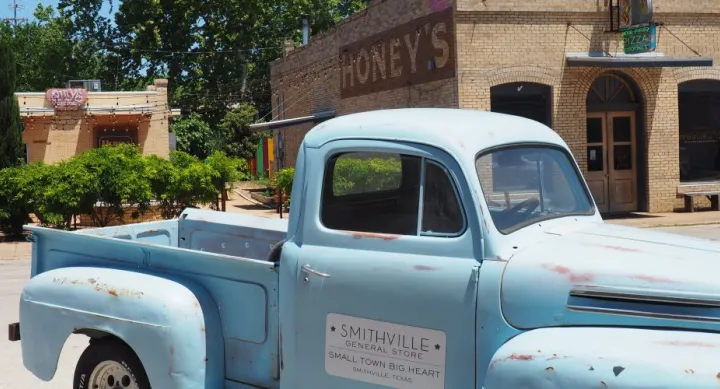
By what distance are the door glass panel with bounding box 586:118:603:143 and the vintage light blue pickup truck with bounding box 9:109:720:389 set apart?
17.1 metres

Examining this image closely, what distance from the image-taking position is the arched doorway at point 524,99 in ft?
66.2

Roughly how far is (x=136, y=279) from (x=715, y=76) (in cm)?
2005

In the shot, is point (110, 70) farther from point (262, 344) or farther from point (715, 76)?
point (262, 344)

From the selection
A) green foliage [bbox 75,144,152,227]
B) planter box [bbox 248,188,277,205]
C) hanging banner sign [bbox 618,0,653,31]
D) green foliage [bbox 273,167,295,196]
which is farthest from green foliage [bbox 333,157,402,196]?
planter box [bbox 248,188,277,205]

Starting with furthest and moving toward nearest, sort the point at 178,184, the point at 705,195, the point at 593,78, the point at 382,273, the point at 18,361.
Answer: the point at 705,195 → the point at 593,78 → the point at 178,184 → the point at 18,361 → the point at 382,273

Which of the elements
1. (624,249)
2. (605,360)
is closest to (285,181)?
(624,249)

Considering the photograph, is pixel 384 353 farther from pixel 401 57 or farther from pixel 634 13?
pixel 401 57

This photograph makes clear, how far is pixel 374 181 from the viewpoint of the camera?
169 inches

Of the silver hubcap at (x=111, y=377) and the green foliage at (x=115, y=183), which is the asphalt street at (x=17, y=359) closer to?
the silver hubcap at (x=111, y=377)

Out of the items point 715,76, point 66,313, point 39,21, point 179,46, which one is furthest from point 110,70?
point 66,313

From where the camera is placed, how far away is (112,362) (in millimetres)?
4605

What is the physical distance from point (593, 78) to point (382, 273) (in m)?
17.9

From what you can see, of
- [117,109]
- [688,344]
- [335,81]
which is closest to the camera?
[688,344]

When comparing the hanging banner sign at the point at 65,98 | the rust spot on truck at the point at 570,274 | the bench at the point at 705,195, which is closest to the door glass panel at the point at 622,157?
the bench at the point at 705,195
